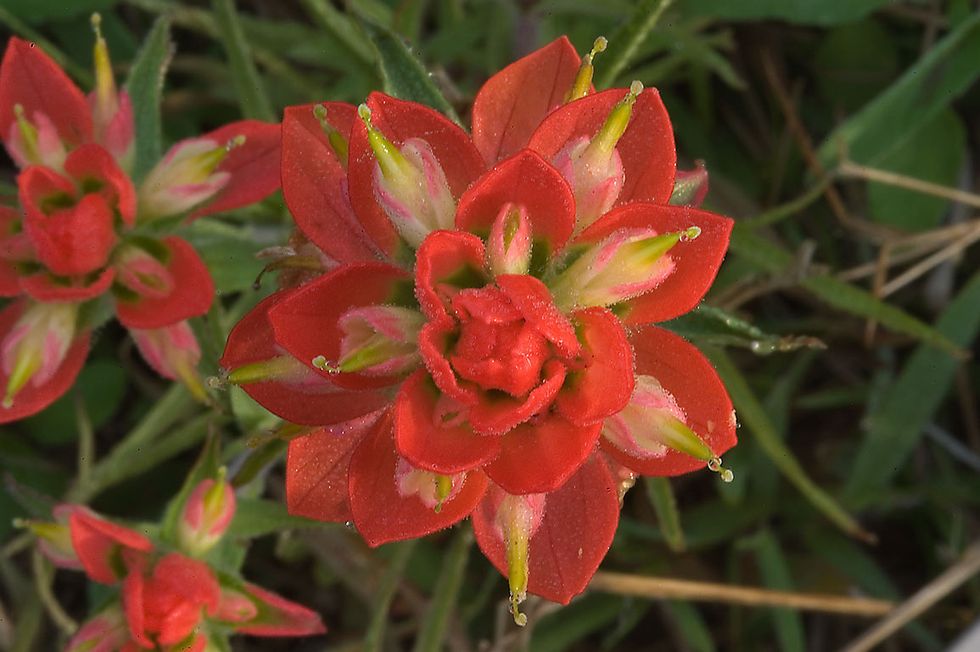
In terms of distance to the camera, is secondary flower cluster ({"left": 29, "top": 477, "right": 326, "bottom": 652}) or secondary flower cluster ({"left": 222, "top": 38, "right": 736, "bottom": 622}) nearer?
secondary flower cluster ({"left": 222, "top": 38, "right": 736, "bottom": 622})

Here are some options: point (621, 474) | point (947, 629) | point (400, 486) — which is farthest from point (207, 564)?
point (947, 629)

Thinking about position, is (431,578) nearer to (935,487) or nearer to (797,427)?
(797,427)

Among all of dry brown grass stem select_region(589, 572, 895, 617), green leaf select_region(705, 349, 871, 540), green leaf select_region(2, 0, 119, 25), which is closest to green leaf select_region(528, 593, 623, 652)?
dry brown grass stem select_region(589, 572, 895, 617)

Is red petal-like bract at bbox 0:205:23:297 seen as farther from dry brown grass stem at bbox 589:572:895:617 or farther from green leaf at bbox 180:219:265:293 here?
dry brown grass stem at bbox 589:572:895:617

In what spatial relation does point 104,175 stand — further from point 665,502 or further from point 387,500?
point 665,502

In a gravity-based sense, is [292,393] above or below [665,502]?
above

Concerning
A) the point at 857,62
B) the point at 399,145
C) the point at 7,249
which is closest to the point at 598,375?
the point at 399,145
